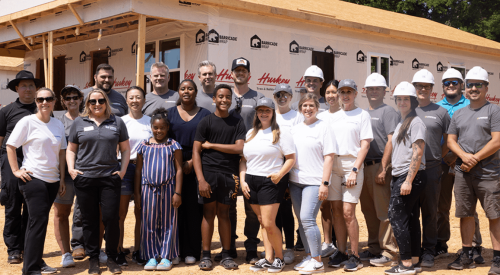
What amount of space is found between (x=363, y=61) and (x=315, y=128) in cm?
1056

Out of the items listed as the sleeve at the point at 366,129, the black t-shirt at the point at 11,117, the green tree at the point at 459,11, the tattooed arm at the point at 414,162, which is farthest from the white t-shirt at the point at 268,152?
the green tree at the point at 459,11

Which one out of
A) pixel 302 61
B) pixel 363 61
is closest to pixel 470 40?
pixel 363 61

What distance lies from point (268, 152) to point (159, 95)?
2.06 m

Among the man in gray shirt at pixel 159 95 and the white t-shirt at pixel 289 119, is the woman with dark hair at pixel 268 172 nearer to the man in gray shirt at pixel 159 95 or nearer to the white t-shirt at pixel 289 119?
the white t-shirt at pixel 289 119

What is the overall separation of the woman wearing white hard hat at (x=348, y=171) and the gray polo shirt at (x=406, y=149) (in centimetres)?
31

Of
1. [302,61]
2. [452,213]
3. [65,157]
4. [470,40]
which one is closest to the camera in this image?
A: [65,157]

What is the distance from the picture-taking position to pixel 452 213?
959 centimetres

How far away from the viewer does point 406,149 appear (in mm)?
5410

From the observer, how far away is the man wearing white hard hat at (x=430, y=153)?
5605mm

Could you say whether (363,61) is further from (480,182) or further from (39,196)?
(39,196)

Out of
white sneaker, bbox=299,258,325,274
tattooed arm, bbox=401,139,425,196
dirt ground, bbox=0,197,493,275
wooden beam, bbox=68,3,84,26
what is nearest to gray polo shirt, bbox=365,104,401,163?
tattooed arm, bbox=401,139,425,196

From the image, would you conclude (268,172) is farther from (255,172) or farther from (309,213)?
(309,213)

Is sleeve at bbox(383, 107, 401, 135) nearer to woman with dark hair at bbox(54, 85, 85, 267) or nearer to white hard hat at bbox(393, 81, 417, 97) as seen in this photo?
white hard hat at bbox(393, 81, 417, 97)

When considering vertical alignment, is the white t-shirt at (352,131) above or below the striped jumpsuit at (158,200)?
above
